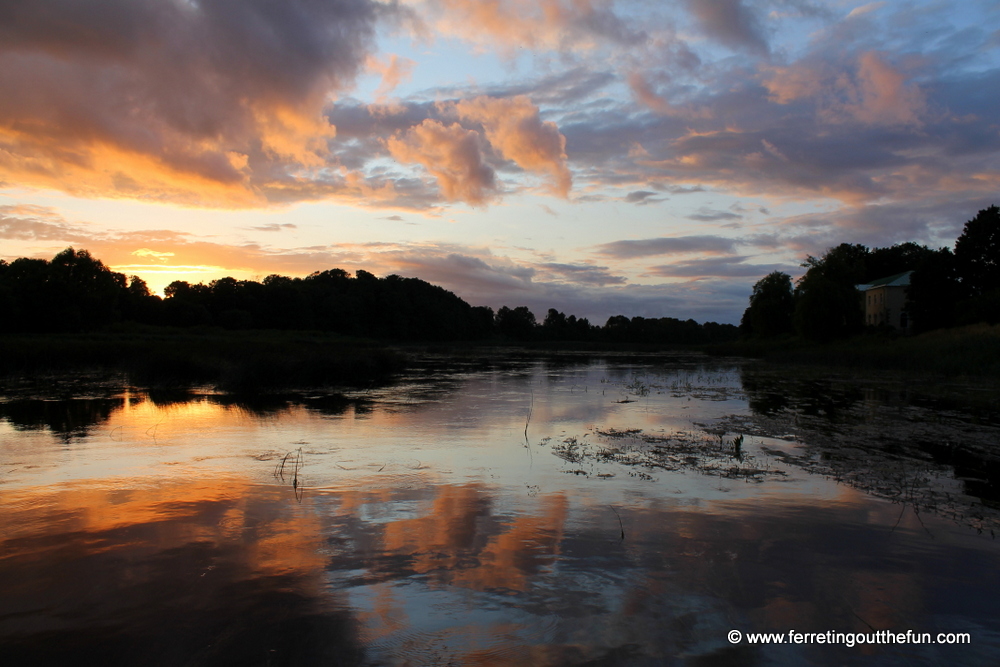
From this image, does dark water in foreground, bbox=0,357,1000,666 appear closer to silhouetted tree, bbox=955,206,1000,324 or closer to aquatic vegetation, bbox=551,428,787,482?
aquatic vegetation, bbox=551,428,787,482

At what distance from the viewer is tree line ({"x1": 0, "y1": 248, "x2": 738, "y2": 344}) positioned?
47.3m

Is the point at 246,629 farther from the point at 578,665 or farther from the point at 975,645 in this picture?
the point at 975,645

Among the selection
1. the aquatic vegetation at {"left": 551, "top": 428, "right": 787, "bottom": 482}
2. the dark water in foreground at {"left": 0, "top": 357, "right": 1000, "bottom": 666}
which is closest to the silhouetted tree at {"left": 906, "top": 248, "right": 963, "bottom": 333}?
the dark water in foreground at {"left": 0, "top": 357, "right": 1000, "bottom": 666}

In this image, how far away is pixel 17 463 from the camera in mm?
9102

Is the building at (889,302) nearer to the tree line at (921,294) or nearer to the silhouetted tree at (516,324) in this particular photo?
the tree line at (921,294)

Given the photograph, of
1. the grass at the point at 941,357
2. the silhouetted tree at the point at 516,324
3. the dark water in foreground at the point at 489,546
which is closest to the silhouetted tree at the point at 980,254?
the grass at the point at 941,357

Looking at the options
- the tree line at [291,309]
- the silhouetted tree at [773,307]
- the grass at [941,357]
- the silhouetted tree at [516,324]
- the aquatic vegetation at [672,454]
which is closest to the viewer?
the aquatic vegetation at [672,454]

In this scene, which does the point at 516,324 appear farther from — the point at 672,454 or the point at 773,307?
the point at 672,454

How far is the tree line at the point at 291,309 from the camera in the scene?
47.3 metres

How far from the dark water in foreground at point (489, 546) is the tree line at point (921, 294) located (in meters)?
40.8

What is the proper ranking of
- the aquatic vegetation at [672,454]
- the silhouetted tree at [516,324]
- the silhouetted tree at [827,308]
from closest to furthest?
the aquatic vegetation at [672,454] → the silhouetted tree at [827,308] → the silhouetted tree at [516,324]

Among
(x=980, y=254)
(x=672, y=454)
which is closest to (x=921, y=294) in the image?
(x=980, y=254)

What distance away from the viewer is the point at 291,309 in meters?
95.1

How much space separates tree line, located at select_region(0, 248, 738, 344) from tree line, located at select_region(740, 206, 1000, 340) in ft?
214
